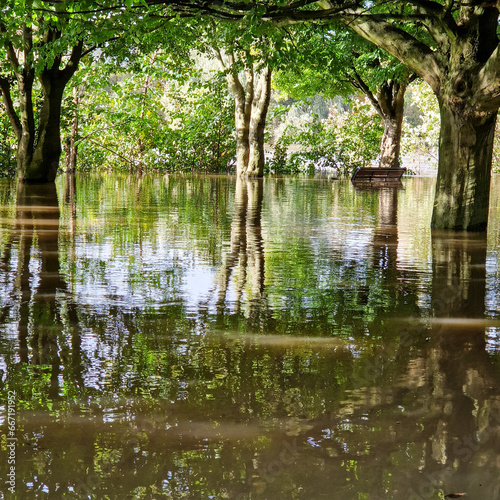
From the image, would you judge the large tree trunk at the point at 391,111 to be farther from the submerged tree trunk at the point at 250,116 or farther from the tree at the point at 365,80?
the submerged tree trunk at the point at 250,116

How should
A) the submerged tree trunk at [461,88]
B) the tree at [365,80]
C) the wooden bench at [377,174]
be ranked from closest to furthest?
the submerged tree trunk at [461,88]
the tree at [365,80]
the wooden bench at [377,174]

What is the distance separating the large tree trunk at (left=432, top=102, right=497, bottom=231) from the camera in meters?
10.2

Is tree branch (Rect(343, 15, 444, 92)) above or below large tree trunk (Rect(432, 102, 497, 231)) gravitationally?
above

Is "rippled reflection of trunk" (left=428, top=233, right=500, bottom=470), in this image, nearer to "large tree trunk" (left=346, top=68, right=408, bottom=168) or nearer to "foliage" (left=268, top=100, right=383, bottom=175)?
"large tree trunk" (left=346, top=68, right=408, bottom=168)

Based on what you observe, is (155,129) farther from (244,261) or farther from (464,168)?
(244,261)

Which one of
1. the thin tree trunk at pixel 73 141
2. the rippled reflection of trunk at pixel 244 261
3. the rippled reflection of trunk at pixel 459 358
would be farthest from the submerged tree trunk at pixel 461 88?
the thin tree trunk at pixel 73 141

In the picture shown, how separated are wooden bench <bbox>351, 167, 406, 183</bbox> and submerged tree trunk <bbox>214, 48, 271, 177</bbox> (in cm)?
561

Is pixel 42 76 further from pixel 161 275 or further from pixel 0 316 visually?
pixel 0 316

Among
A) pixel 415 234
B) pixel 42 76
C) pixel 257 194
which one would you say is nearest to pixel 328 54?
pixel 257 194

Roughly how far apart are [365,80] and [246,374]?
28.4 metres

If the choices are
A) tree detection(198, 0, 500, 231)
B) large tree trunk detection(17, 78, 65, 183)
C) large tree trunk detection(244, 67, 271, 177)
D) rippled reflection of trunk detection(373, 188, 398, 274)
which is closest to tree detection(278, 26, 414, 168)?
large tree trunk detection(244, 67, 271, 177)

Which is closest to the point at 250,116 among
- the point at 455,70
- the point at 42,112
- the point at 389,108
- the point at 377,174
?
the point at 389,108

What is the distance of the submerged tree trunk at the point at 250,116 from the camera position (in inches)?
1186

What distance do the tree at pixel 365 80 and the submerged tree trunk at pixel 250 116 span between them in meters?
1.75
